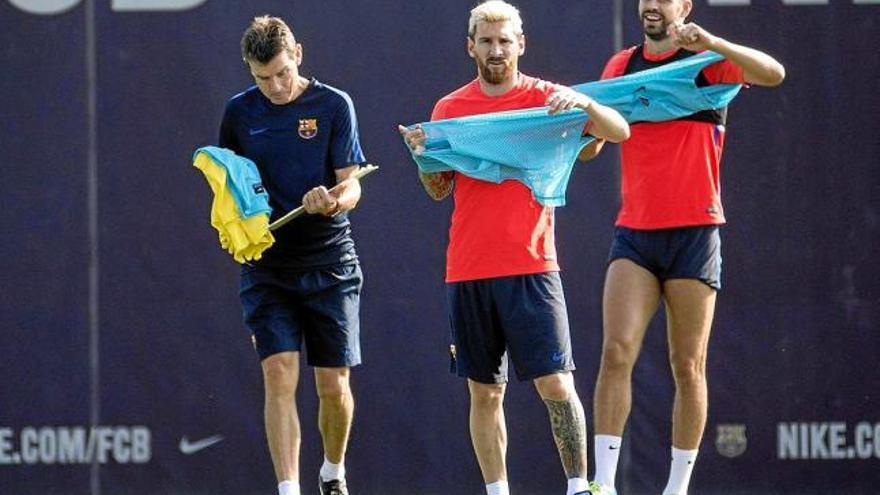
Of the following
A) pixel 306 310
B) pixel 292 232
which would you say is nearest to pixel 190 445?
pixel 306 310

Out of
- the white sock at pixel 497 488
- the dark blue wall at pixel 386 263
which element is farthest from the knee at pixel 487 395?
the dark blue wall at pixel 386 263

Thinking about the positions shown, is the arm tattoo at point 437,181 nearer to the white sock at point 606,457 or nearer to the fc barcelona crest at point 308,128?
the fc barcelona crest at point 308,128

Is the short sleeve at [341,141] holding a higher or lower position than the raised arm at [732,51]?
lower

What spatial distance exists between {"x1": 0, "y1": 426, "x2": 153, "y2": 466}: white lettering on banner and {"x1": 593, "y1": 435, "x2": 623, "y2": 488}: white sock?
2.48m

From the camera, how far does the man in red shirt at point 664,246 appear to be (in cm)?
637

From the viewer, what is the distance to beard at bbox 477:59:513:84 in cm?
616

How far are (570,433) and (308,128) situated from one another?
1542 mm

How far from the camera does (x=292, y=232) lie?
21.8 ft

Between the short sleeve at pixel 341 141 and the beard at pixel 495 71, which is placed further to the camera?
the short sleeve at pixel 341 141

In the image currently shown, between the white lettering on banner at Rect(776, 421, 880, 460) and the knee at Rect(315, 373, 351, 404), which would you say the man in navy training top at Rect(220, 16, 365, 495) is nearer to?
the knee at Rect(315, 373, 351, 404)

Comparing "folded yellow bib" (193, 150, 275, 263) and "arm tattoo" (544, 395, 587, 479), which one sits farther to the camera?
"folded yellow bib" (193, 150, 275, 263)

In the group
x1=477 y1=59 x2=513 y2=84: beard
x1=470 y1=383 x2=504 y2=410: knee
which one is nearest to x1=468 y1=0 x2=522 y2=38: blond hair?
x1=477 y1=59 x2=513 y2=84: beard

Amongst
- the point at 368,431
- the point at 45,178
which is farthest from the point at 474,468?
the point at 45,178

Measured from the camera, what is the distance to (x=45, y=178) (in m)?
7.89
